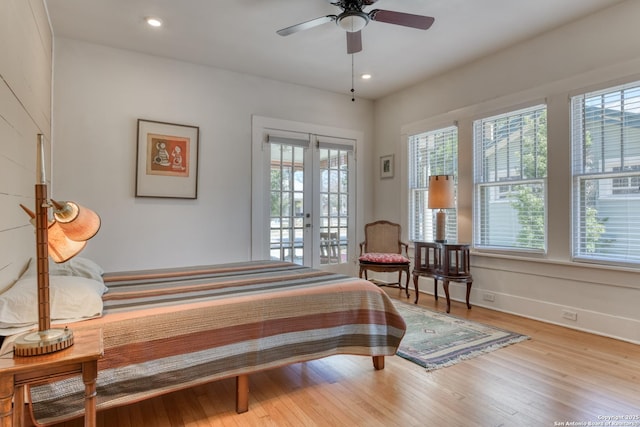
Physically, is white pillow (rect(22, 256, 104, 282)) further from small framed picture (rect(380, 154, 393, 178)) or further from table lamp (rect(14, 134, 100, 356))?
small framed picture (rect(380, 154, 393, 178))

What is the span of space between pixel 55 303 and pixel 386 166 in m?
4.48

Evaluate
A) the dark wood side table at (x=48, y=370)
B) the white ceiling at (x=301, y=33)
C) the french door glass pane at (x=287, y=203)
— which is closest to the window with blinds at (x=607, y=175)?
the white ceiling at (x=301, y=33)

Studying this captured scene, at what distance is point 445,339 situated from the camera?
2.91 metres

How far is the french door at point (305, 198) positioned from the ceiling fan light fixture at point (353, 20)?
81.6 inches

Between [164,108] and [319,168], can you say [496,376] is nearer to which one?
[319,168]

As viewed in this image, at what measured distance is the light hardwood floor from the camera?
1.80 meters

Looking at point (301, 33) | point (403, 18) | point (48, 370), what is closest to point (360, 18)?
point (403, 18)

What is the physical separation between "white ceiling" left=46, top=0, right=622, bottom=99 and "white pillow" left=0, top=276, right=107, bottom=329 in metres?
2.40

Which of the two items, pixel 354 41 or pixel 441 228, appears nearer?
pixel 354 41

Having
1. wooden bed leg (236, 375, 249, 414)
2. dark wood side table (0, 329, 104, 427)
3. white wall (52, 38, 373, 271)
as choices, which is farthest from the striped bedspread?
white wall (52, 38, 373, 271)

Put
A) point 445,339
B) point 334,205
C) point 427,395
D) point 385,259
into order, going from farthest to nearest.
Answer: point 334,205, point 385,259, point 445,339, point 427,395

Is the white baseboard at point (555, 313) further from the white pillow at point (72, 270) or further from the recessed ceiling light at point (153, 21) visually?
the recessed ceiling light at point (153, 21)

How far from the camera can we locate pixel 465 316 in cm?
356

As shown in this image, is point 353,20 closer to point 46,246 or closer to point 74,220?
point 74,220
